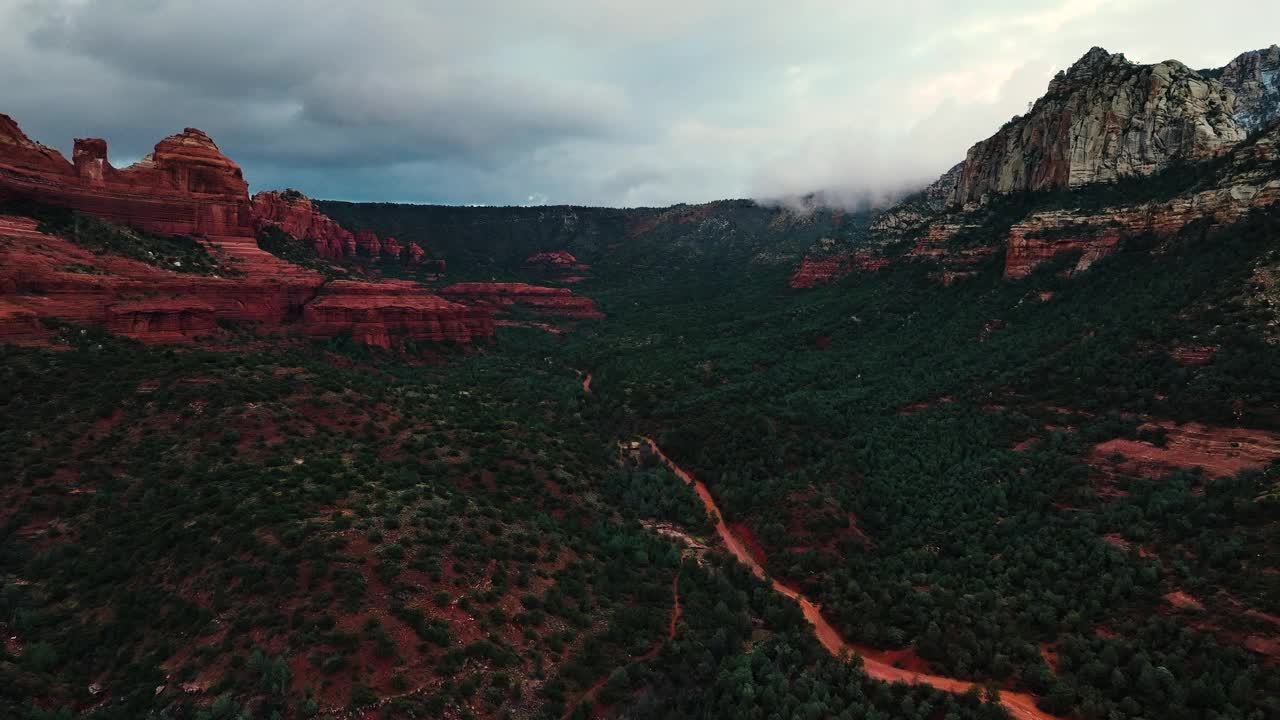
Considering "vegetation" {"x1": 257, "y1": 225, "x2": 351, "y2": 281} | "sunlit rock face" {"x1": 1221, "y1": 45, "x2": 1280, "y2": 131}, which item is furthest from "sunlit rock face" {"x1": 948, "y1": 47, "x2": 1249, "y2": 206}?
"vegetation" {"x1": 257, "y1": 225, "x2": 351, "y2": 281}

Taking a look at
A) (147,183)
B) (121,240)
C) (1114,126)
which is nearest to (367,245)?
(147,183)

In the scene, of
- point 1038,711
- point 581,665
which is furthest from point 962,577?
point 581,665

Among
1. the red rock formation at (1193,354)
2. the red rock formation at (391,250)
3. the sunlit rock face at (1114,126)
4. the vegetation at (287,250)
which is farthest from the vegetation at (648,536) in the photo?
the red rock formation at (391,250)

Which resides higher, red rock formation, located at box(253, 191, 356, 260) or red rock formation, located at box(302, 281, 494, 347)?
red rock formation, located at box(253, 191, 356, 260)

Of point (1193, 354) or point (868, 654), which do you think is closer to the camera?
point (868, 654)

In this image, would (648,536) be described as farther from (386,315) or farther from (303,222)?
(303,222)

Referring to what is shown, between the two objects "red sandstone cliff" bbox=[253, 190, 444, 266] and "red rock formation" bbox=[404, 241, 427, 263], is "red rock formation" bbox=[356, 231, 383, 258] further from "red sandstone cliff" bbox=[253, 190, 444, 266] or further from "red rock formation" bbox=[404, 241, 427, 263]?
"red rock formation" bbox=[404, 241, 427, 263]

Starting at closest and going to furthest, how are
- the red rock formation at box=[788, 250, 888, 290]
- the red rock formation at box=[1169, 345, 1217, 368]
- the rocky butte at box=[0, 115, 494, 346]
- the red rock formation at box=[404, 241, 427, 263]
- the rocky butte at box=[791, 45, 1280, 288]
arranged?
the red rock formation at box=[1169, 345, 1217, 368], the rocky butte at box=[0, 115, 494, 346], the rocky butte at box=[791, 45, 1280, 288], the red rock formation at box=[788, 250, 888, 290], the red rock formation at box=[404, 241, 427, 263]
